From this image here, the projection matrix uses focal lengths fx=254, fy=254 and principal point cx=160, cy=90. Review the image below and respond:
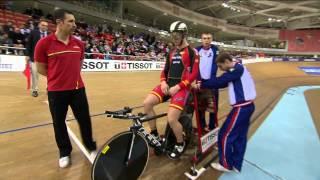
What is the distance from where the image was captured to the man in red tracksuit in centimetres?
323

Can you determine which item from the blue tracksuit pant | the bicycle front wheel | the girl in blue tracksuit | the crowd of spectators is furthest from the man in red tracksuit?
the crowd of spectators

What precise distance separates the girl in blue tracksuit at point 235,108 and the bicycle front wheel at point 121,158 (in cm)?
110

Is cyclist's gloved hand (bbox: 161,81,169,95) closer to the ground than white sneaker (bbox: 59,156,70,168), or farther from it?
farther from it

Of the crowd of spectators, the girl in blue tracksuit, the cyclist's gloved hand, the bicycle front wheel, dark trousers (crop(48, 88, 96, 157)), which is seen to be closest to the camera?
the bicycle front wheel

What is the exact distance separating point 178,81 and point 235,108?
821mm

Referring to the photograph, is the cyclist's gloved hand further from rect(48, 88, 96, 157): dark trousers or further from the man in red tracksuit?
rect(48, 88, 96, 157): dark trousers

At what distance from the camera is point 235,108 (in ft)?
10.3

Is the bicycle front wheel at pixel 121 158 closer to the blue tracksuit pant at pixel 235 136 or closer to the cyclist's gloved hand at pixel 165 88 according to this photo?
the cyclist's gloved hand at pixel 165 88

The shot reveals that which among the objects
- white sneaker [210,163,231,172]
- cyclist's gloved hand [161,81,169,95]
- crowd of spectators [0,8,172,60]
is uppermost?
crowd of spectators [0,8,172,60]

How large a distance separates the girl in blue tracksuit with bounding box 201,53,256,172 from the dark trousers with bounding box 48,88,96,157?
1.59m

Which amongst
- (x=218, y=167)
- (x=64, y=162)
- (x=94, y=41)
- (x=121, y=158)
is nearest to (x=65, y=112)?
(x=64, y=162)

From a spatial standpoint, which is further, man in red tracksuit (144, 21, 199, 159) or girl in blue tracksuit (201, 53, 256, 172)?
man in red tracksuit (144, 21, 199, 159)

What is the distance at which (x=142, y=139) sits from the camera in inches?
106

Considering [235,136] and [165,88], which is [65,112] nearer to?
[165,88]
